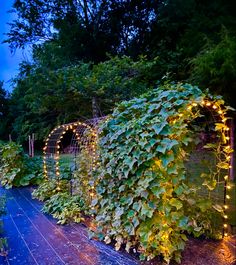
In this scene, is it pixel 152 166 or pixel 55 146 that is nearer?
pixel 152 166

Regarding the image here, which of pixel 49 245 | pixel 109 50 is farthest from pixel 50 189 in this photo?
pixel 109 50

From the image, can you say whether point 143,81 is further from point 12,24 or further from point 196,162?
point 12,24

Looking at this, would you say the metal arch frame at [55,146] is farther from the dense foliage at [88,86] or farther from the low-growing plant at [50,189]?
the dense foliage at [88,86]

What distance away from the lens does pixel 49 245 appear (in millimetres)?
2932

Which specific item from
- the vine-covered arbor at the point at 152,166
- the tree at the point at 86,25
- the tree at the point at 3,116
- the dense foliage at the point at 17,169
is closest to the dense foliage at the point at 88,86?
the dense foliage at the point at 17,169

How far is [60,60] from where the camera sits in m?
9.66

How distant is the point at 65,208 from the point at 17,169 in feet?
9.01

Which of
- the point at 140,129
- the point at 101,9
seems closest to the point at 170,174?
the point at 140,129

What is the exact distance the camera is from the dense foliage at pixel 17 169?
19.8 feet

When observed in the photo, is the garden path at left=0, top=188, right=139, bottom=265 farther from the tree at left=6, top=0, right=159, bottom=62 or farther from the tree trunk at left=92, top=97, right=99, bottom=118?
the tree at left=6, top=0, right=159, bottom=62

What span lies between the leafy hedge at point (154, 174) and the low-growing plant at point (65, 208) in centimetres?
98

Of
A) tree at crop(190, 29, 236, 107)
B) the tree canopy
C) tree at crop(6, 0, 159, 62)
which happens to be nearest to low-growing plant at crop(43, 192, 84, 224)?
the tree canopy

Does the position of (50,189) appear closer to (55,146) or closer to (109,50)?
(55,146)

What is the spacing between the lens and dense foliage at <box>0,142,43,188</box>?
6.04 m
